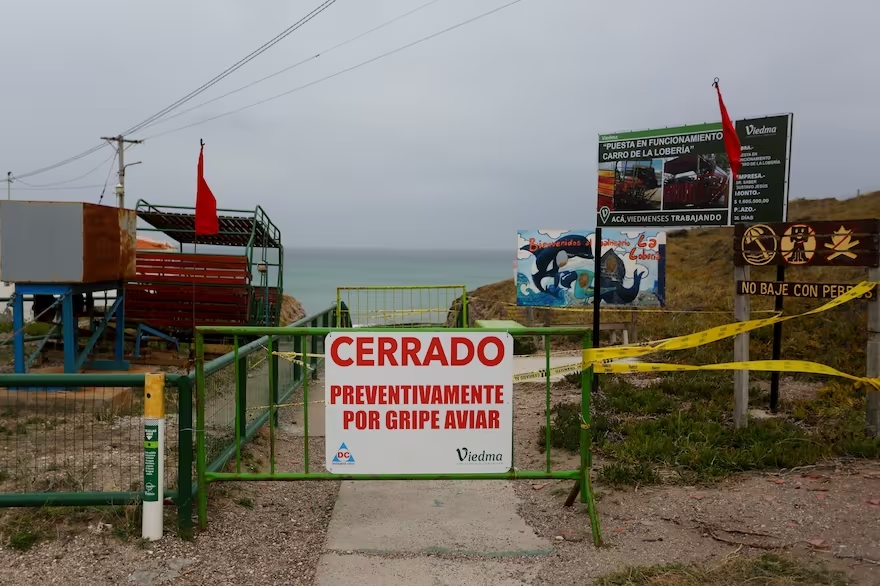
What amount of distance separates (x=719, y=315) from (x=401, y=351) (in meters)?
12.2

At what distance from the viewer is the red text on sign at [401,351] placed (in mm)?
4883

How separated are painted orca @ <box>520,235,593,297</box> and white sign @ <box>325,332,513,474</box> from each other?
12186mm

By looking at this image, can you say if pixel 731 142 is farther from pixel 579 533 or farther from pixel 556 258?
pixel 556 258

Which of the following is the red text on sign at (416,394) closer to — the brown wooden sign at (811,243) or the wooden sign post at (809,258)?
the wooden sign post at (809,258)

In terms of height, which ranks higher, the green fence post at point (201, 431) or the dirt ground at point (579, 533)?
the green fence post at point (201, 431)

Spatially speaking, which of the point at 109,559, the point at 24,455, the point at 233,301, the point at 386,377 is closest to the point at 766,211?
the point at 386,377

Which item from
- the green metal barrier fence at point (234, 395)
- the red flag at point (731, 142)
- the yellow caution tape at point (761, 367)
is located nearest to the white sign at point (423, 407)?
the green metal barrier fence at point (234, 395)

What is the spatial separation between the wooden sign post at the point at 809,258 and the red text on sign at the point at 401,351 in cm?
360

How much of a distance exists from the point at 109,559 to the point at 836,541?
4.76 meters

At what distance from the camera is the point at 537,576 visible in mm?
4359

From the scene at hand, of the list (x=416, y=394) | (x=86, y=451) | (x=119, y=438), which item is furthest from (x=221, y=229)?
(x=416, y=394)

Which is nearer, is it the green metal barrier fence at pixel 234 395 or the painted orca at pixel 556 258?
the green metal barrier fence at pixel 234 395

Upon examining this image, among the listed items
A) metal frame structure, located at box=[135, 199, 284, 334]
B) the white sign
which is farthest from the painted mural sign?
the white sign

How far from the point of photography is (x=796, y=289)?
23.1 feet
